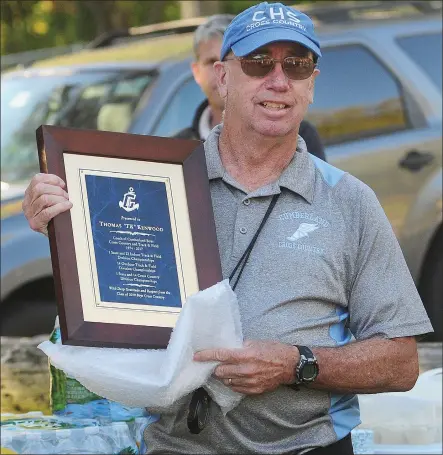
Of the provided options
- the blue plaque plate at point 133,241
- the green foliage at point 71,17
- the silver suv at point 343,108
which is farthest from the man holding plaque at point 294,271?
the green foliage at point 71,17

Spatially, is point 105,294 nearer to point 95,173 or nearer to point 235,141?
point 95,173

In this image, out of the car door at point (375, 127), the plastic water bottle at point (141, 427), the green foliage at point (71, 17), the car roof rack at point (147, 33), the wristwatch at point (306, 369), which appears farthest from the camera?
the green foliage at point (71, 17)

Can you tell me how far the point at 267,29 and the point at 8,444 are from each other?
1664 mm

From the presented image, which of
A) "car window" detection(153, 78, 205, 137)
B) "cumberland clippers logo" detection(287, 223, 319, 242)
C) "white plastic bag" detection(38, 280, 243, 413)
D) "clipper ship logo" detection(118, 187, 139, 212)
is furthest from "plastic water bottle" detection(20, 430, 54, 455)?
"car window" detection(153, 78, 205, 137)

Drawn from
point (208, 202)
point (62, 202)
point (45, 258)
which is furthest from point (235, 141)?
point (45, 258)

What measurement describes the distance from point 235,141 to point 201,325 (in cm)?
57

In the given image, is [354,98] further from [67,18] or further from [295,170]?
[67,18]

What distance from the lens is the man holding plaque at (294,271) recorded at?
123 inches

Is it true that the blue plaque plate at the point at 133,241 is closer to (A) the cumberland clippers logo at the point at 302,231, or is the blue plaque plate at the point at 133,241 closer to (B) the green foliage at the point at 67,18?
(A) the cumberland clippers logo at the point at 302,231

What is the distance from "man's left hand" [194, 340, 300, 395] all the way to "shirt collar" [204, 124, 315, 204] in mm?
402

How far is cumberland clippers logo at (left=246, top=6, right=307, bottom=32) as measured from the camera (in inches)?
126

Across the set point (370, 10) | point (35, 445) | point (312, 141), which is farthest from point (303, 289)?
point (370, 10)

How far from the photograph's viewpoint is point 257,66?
10.6ft

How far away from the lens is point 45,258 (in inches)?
251
